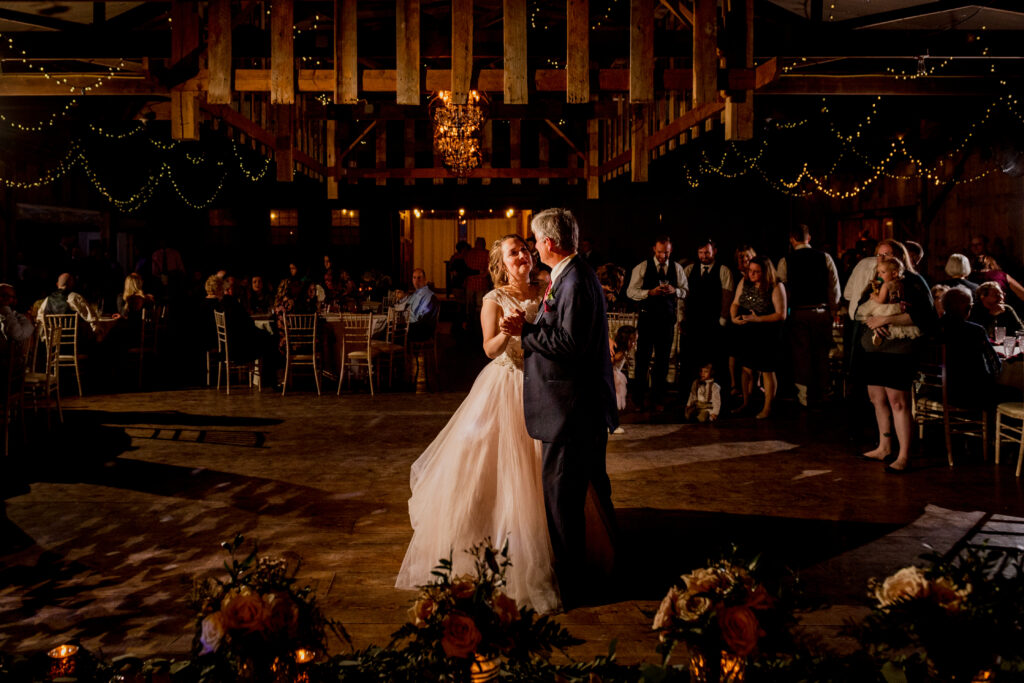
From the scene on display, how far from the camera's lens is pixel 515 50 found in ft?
17.0

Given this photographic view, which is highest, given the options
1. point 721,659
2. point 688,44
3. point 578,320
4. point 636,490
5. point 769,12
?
point 769,12

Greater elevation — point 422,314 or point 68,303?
point 68,303

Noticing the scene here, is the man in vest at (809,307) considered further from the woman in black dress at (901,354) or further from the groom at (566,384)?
the groom at (566,384)

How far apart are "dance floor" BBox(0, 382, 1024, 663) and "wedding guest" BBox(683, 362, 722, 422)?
0.58 feet

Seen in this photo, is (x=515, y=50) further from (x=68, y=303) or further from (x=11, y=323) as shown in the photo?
(x=68, y=303)

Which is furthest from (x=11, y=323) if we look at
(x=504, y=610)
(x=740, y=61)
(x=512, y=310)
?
(x=504, y=610)

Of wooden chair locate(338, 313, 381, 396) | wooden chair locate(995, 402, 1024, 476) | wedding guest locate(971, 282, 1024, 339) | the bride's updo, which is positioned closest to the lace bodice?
the bride's updo

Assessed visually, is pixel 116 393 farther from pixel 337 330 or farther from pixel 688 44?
pixel 688 44

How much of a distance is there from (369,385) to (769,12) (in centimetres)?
577

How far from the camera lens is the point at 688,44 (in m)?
6.21

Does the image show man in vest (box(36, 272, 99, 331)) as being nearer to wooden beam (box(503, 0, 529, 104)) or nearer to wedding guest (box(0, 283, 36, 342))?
wedding guest (box(0, 283, 36, 342))

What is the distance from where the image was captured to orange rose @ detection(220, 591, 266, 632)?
1.69m

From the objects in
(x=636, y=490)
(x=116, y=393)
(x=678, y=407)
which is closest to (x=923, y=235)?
(x=678, y=407)

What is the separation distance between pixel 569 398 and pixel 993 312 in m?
5.22
